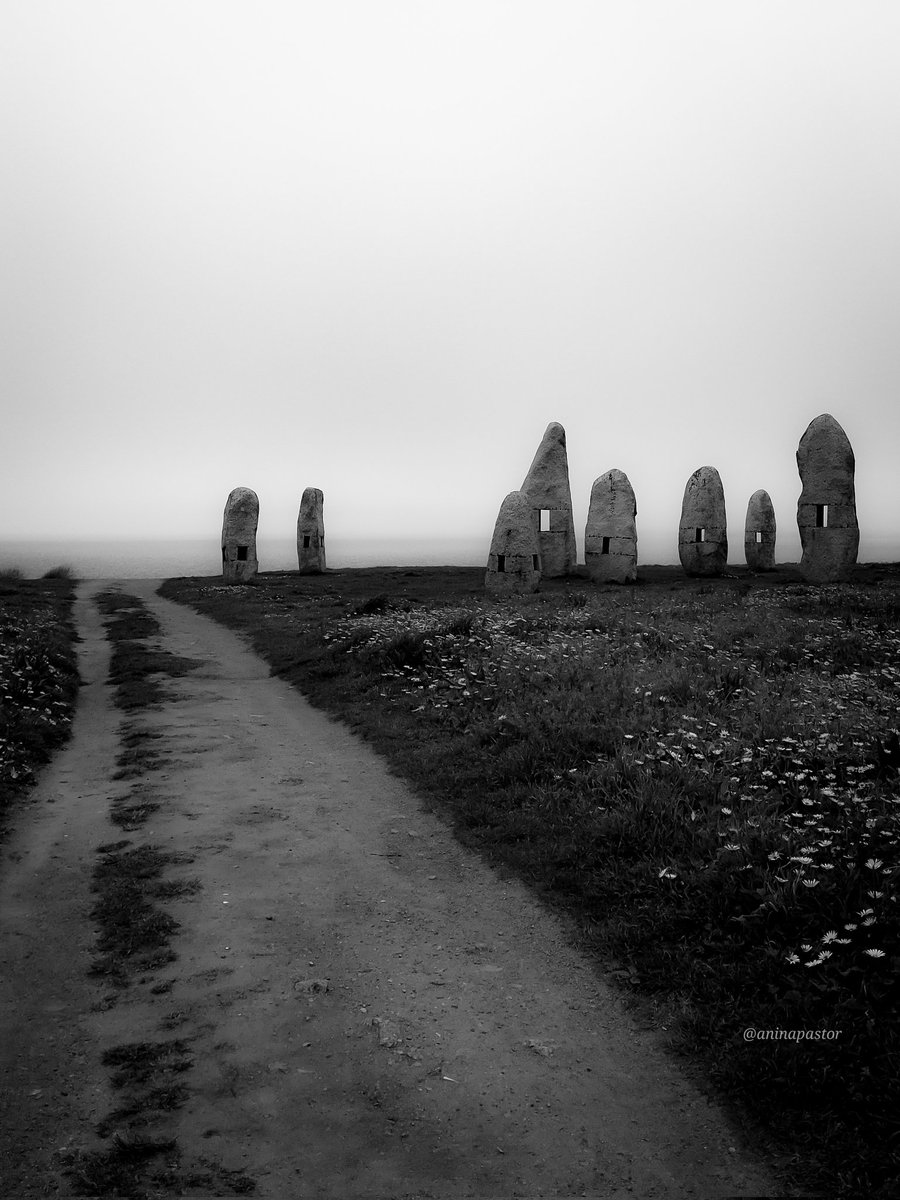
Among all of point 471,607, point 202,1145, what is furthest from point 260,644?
point 202,1145

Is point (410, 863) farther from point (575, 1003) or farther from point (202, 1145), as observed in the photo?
point (202, 1145)

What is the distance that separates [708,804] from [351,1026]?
4.01m

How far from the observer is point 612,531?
33594 millimetres

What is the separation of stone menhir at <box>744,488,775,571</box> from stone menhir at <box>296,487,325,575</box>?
→ 21903 millimetres

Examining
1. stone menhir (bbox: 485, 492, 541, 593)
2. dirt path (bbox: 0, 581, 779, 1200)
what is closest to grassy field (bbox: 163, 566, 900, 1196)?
dirt path (bbox: 0, 581, 779, 1200)

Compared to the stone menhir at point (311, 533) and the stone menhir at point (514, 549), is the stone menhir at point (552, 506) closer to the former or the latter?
the stone menhir at point (514, 549)

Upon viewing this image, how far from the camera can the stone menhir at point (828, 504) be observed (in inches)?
1259

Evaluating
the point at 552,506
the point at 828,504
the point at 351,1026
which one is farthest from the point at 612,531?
the point at 351,1026

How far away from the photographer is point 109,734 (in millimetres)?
11633

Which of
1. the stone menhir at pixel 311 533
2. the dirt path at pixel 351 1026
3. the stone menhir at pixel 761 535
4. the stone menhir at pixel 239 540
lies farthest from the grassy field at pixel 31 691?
the stone menhir at pixel 761 535

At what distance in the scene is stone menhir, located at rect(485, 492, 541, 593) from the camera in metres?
28.4

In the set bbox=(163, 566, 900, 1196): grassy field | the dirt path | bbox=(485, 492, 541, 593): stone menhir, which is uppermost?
bbox=(485, 492, 541, 593): stone menhir

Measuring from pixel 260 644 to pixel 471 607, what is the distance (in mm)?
6174

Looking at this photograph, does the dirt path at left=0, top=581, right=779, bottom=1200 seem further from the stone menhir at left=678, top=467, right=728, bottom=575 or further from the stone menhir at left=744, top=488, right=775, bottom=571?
the stone menhir at left=744, top=488, right=775, bottom=571
